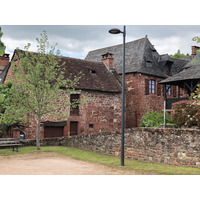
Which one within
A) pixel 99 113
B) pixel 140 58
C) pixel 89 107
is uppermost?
pixel 140 58

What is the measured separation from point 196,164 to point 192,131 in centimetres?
126

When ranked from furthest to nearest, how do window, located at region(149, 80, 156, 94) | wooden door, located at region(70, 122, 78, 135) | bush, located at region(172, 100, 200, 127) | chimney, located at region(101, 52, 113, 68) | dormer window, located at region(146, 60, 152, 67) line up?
dormer window, located at region(146, 60, 152, 67), window, located at region(149, 80, 156, 94), chimney, located at region(101, 52, 113, 68), wooden door, located at region(70, 122, 78, 135), bush, located at region(172, 100, 200, 127)

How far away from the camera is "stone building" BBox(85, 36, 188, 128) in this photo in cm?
2664

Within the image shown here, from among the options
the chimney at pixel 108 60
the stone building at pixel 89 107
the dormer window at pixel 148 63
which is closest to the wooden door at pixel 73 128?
the stone building at pixel 89 107

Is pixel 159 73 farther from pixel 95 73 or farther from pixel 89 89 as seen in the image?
pixel 89 89

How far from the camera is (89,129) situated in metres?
22.8

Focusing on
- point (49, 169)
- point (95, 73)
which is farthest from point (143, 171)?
point (95, 73)

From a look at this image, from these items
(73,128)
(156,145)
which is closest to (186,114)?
(156,145)

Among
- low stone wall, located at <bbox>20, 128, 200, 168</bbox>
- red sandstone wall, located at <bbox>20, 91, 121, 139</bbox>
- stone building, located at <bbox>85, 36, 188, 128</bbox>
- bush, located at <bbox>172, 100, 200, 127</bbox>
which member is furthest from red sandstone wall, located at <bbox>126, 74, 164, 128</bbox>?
low stone wall, located at <bbox>20, 128, 200, 168</bbox>

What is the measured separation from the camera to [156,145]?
1169 centimetres

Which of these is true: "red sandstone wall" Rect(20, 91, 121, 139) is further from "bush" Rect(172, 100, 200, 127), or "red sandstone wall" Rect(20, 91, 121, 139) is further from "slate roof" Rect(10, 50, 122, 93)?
"bush" Rect(172, 100, 200, 127)

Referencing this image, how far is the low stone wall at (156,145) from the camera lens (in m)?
10.2

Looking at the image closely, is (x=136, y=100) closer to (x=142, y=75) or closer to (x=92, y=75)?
(x=142, y=75)

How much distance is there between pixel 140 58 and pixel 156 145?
17.4 meters
